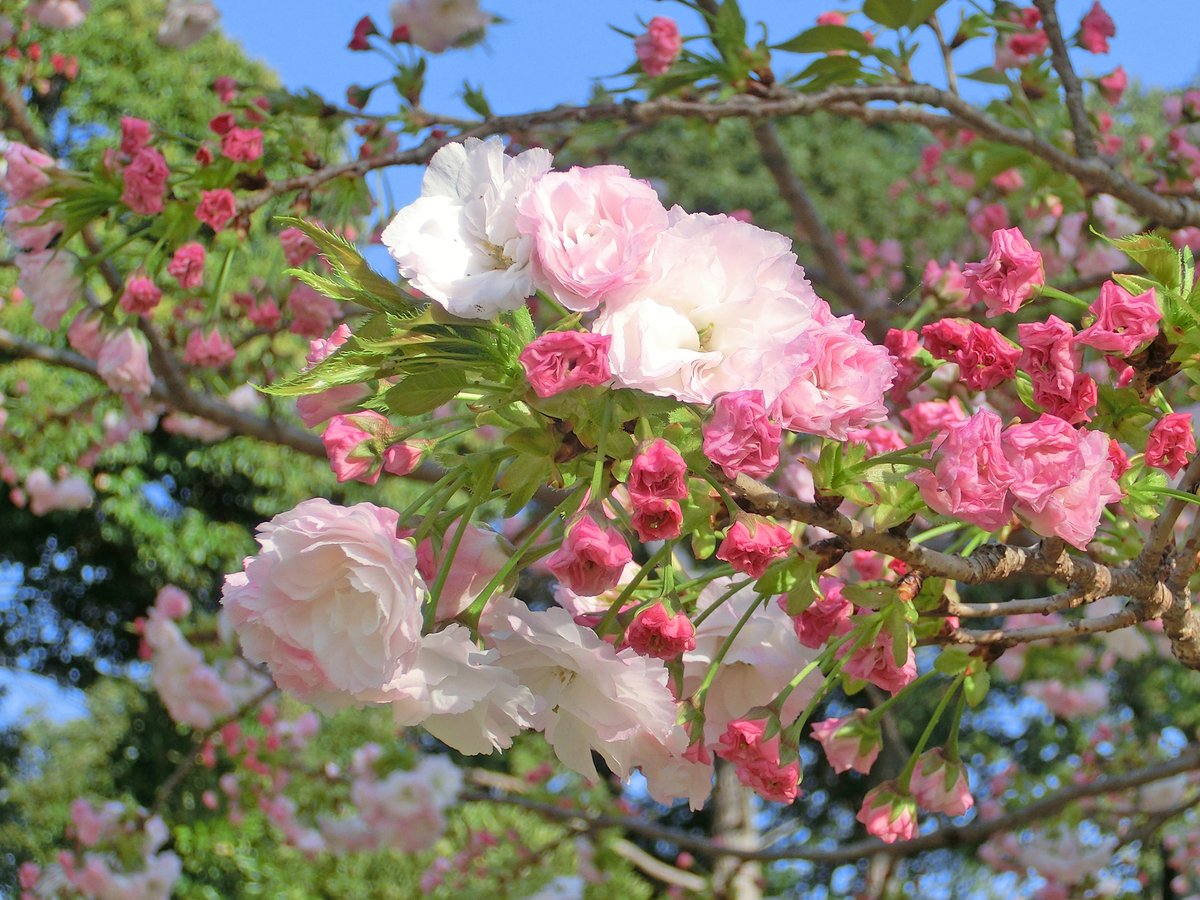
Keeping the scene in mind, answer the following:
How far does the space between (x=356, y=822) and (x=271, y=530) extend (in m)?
4.24

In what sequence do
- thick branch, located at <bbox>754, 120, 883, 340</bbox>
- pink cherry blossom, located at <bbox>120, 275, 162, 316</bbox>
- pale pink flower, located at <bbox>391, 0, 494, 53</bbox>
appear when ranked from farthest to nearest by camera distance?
1. thick branch, located at <bbox>754, 120, 883, 340</bbox>
2. pale pink flower, located at <bbox>391, 0, 494, 53</bbox>
3. pink cherry blossom, located at <bbox>120, 275, 162, 316</bbox>

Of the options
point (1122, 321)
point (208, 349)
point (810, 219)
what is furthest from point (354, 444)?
point (810, 219)

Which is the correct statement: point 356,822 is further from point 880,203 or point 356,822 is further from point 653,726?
point 880,203

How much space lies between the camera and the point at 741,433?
0.67 m

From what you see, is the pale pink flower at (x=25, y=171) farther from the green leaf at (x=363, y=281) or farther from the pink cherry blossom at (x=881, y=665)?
the pink cherry blossom at (x=881, y=665)

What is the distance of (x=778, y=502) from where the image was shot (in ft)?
2.60

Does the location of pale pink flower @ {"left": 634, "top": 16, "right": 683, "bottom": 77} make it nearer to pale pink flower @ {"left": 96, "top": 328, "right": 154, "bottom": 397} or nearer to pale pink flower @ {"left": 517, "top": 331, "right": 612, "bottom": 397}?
pale pink flower @ {"left": 96, "top": 328, "right": 154, "bottom": 397}

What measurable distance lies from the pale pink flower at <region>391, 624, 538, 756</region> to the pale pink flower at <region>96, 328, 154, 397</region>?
118 centimetres

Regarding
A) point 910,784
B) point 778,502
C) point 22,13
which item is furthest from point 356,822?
point 778,502

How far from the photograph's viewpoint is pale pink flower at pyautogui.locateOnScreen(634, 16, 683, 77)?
1992 mm

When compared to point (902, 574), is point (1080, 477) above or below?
above

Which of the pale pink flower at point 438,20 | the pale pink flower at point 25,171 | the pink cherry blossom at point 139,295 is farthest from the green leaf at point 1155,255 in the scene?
the pale pink flower at point 438,20

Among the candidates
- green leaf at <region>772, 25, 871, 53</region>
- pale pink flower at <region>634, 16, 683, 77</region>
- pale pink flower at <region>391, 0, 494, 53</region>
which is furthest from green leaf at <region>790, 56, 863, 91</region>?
pale pink flower at <region>391, 0, 494, 53</region>

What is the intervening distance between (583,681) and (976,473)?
31 cm
